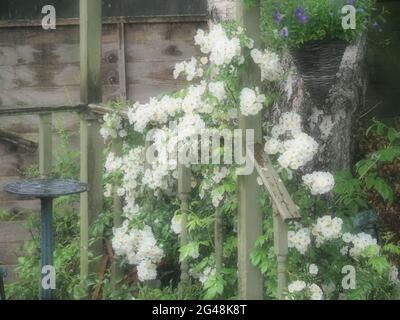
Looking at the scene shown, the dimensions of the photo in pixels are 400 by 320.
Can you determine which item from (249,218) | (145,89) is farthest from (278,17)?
(145,89)

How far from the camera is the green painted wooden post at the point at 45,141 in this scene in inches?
177

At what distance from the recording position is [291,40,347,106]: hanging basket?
334cm

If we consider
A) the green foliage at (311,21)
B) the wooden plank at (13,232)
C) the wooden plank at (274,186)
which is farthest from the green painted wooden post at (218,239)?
the wooden plank at (13,232)

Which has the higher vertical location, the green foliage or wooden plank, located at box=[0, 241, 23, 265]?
the green foliage

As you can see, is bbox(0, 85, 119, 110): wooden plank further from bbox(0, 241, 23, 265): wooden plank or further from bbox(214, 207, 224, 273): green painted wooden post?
bbox(214, 207, 224, 273): green painted wooden post

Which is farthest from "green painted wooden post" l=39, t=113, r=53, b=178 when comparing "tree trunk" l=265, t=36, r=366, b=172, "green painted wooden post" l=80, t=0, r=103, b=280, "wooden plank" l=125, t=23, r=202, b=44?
"wooden plank" l=125, t=23, r=202, b=44

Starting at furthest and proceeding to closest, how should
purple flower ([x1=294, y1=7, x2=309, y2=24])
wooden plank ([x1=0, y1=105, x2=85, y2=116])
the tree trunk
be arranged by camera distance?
wooden plank ([x1=0, y1=105, x2=85, y2=116]) < the tree trunk < purple flower ([x1=294, y1=7, x2=309, y2=24])

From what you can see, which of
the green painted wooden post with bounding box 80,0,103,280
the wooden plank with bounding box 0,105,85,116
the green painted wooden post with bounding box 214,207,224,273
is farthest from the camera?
the green painted wooden post with bounding box 80,0,103,280

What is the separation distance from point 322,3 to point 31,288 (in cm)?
248

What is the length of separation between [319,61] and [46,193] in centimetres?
132

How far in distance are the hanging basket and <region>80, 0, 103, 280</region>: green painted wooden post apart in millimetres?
1483

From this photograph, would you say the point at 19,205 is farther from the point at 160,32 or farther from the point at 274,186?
the point at 274,186

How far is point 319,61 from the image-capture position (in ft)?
11.1
